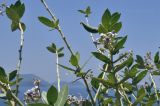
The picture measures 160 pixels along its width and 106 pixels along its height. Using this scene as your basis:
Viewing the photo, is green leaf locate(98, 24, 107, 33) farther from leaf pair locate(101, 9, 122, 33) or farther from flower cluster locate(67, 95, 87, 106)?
flower cluster locate(67, 95, 87, 106)

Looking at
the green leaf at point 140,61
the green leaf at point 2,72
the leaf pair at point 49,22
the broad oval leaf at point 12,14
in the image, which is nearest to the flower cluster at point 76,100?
the green leaf at point 140,61

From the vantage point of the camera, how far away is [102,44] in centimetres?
112

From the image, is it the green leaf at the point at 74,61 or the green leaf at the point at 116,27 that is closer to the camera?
the green leaf at the point at 116,27

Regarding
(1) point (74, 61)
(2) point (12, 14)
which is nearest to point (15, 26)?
(2) point (12, 14)

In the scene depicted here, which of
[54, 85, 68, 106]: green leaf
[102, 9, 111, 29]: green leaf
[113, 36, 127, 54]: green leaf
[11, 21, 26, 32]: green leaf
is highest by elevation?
[11, 21, 26, 32]: green leaf

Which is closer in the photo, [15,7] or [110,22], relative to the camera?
[110,22]

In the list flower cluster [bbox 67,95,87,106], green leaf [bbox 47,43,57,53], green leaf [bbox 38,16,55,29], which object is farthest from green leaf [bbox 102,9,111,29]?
green leaf [bbox 47,43,57,53]

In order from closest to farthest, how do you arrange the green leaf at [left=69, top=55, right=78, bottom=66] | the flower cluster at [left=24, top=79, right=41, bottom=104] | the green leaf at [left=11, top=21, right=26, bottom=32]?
the green leaf at [left=69, top=55, right=78, bottom=66] → the green leaf at [left=11, top=21, right=26, bottom=32] → the flower cluster at [left=24, top=79, right=41, bottom=104]

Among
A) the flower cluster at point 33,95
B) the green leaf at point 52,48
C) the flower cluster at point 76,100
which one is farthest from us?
the green leaf at point 52,48

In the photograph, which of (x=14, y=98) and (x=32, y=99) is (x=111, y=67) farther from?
(x=32, y=99)

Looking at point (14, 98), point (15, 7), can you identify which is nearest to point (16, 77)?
point (14, 98)

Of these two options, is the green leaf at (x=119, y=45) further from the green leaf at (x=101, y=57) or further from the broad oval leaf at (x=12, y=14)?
the broad oval leaf at (x=12, y=14)

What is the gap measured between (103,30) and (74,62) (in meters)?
0.25

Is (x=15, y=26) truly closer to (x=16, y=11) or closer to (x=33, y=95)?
(x=16, y=11)
